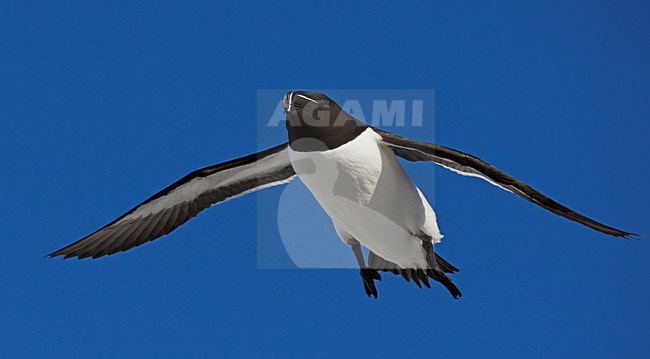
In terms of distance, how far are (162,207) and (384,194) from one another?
3.79 metres

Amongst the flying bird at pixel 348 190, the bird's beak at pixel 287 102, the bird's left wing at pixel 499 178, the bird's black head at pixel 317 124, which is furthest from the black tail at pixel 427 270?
the bird's beak at pixel 287 102

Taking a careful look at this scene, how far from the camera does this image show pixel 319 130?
1141cm

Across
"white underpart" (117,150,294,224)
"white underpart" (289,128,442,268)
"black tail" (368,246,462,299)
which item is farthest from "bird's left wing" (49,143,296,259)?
"black tail" (368,246,462,299)

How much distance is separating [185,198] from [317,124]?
11.3ft

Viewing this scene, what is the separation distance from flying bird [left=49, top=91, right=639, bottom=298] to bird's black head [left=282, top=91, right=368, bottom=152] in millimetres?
12

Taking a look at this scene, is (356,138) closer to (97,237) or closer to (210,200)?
(210,200)

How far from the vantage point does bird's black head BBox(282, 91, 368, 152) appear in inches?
436

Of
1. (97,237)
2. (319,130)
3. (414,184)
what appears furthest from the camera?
(97,237)

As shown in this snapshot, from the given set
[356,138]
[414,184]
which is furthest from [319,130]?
[414,184]

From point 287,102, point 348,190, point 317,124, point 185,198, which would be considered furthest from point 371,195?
point 185,198

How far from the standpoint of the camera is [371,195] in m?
11.8

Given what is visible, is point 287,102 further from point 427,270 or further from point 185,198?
point 185,198

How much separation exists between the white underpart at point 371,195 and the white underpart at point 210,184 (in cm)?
157

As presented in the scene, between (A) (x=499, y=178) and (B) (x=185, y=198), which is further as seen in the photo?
(B) (x=185, y=198)
